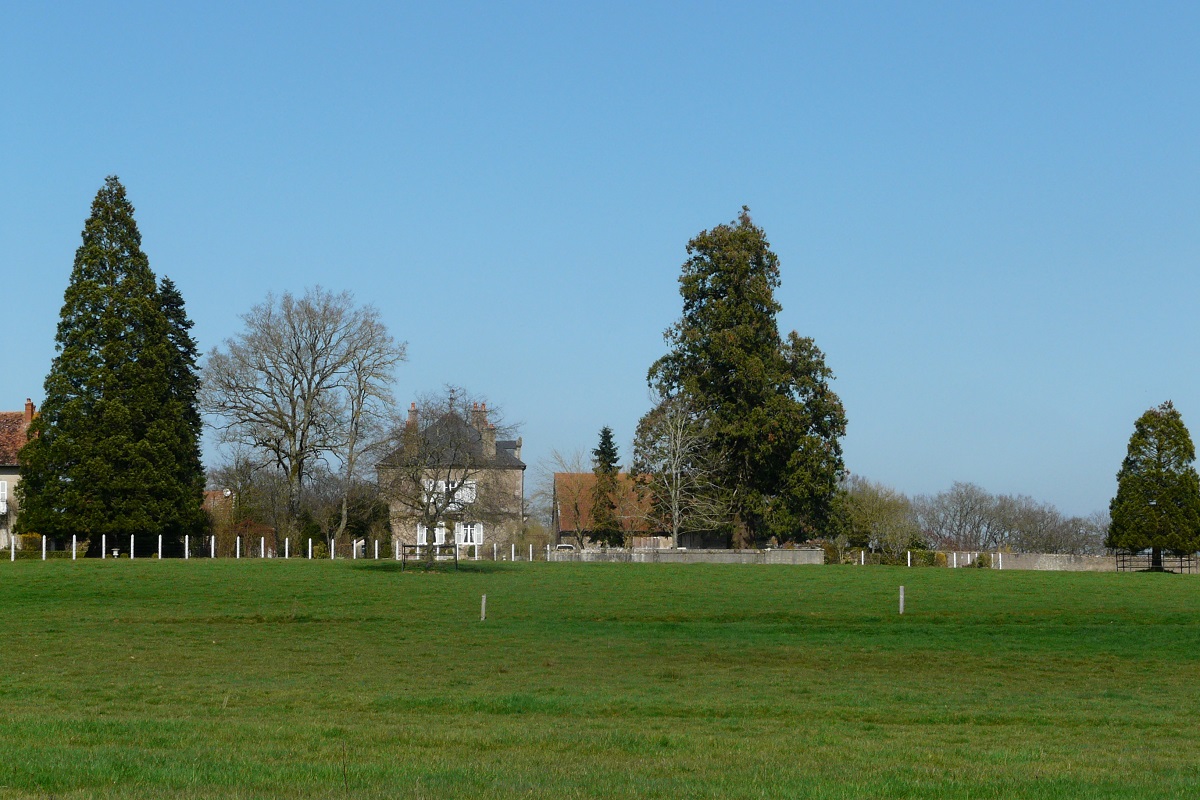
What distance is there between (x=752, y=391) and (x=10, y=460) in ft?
140

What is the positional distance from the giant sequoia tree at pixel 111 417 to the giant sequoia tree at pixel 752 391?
89.8ft

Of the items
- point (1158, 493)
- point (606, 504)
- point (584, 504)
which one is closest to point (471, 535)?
point (606, 504)

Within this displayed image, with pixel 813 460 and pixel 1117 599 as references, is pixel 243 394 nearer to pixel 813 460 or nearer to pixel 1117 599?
pixel 813 460

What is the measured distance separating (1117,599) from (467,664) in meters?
27.3

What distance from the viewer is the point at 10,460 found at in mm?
73375

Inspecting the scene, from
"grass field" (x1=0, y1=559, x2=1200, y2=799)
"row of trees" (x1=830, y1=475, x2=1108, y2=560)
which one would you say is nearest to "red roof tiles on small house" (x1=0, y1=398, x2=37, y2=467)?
"grass field" (x1=0, y1=559, x2=1200, y2=799)

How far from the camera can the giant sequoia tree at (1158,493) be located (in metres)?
74.1

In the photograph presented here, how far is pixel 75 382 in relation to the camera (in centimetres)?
6025

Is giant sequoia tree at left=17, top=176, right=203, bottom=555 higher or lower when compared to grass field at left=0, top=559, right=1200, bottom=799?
higher

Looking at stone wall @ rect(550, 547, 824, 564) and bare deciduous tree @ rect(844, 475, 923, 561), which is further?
bare deciduous tree @ rect(844, 475, 923, 561)

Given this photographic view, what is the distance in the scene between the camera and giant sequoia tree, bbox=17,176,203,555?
5900cm

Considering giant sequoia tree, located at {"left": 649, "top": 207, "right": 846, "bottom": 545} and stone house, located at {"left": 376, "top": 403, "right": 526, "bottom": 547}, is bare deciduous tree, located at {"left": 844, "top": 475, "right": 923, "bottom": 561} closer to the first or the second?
giant sequoia tree, located at {"left": 649, "top": 207, "right": 846, "bottom": 545}

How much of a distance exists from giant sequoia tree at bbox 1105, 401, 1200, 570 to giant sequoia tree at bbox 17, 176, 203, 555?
173ft

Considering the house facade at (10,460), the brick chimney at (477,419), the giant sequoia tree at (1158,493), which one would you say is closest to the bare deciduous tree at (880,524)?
the giant sequoia tree at (1158,493)
